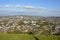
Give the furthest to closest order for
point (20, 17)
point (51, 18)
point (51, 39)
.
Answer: point (20, 17)
point (51, 18)
point (51, 39)

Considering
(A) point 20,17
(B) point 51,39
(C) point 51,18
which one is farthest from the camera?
(A) point 20,17

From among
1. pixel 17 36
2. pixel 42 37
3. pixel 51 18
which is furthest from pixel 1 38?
pixel 51 18

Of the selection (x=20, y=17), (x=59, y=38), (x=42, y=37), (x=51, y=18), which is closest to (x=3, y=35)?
(x=42, y=37)

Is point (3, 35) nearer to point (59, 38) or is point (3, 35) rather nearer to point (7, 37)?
point (7, 37)

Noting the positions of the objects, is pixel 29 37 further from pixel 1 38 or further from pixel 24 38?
pixel 1 38

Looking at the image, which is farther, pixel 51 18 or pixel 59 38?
pixel 51 18

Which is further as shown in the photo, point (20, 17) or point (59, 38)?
point (20, 17)

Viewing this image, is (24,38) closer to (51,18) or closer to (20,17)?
(51,18)
